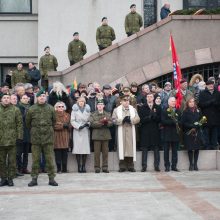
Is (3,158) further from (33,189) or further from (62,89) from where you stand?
(62,89)

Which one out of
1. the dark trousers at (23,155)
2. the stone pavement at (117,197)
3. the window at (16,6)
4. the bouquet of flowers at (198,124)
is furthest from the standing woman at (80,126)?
the window at (16,6)

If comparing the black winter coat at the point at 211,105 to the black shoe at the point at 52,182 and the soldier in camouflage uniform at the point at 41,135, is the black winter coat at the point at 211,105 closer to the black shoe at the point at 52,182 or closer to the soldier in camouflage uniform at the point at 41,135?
the soldier in camouflage uniform at the point at 41,135

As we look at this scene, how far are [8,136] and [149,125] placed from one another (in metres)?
3.79

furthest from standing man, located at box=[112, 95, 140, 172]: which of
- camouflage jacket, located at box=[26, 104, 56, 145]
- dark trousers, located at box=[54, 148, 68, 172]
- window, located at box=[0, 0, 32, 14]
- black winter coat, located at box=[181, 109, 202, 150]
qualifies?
window, located at box=[0, 0, 32, 14]

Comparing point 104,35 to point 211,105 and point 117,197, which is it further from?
point 117,197

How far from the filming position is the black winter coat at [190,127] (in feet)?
52.6

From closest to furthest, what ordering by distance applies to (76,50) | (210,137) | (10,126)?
1. (10,126)
2. (210,137)
3. (76,50)

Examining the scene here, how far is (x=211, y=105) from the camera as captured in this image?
16406mm

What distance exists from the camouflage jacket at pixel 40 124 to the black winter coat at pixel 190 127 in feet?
12.2

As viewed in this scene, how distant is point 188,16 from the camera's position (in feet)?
70.2

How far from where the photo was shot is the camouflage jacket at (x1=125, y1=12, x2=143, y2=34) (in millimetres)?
22188

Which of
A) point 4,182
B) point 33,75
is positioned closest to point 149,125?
point 4,182

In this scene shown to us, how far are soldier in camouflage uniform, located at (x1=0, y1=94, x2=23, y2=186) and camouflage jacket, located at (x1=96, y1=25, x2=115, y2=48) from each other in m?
8.37

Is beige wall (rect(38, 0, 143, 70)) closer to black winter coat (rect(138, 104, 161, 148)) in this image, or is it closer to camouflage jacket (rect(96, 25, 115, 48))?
camouflage jacket (rect(96, 25, 115, 48))
